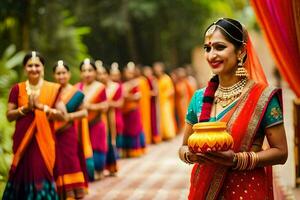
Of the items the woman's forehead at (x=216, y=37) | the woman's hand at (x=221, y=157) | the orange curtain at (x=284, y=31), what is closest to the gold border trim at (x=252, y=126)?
the woman's hand at (x=221, y=157)

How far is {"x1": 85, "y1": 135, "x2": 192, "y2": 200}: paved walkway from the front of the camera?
956 centimetres

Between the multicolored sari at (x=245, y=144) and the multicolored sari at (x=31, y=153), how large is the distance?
3.83 m

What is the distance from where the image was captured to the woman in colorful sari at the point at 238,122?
3785mm

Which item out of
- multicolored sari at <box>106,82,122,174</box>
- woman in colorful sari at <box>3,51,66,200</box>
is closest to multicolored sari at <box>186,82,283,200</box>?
woman in colorful sari at <box>3,51,66,200</box>

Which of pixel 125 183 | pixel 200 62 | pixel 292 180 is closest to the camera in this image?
pixel 292 180

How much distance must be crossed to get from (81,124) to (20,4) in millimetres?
4486

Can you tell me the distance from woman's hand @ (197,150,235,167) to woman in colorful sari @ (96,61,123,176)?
8.32m

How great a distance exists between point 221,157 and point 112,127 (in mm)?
9169

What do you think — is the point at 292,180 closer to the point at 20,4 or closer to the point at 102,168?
the point at 102,168

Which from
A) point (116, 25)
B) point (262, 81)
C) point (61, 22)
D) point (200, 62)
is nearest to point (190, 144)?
point (262, 81)

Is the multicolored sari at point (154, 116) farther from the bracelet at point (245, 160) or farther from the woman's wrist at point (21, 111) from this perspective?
the bracelet at point (245, 160)

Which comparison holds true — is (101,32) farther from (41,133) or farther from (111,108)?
(41,133)

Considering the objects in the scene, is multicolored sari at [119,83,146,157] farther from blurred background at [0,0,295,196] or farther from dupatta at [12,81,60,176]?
dupatta at [12,81,60,176]

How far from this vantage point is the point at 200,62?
39.3 m
